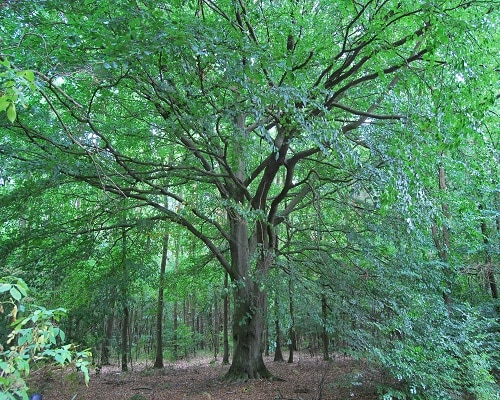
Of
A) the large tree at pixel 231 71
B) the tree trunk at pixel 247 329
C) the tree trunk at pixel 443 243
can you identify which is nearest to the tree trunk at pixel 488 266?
the tree trunk at pixel 443 243

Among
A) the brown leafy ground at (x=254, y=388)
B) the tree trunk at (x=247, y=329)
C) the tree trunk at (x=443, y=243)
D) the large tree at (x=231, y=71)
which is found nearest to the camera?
the large tree at (x=231, y=71)

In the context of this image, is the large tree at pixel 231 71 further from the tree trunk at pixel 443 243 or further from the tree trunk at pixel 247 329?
the tree trunk at pixel 443 243

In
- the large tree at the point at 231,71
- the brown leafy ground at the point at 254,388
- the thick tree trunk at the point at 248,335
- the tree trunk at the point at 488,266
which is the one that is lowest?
the brown leafy ground at the point at 254,388

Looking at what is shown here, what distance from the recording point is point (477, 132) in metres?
4.62

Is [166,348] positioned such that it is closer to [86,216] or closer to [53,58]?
[86,216]

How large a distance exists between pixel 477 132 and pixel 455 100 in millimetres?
532

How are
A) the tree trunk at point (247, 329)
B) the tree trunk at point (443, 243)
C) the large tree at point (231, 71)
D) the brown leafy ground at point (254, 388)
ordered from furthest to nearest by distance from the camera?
the tree trunk at point (247, 329), the tree trunk at point (443, 243), the brown leafy ground at point (254, 388), the large tree at point (231, 71)

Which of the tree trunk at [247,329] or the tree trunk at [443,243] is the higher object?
the tree trunk at [443,243]

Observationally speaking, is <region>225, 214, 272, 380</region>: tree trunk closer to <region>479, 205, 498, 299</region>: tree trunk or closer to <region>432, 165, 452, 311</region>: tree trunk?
<region>432, 165, 452, 311</region>: tree trunk

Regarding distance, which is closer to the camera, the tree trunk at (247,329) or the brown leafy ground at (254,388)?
the brown leafy ground at (254,388)

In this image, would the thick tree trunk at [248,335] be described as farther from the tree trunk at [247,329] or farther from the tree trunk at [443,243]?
the tree trunk at [443,243]

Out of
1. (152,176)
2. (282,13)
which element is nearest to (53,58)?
(282,13)

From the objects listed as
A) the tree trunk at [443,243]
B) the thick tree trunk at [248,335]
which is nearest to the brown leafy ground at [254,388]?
the thick tree trunk at [248,335]

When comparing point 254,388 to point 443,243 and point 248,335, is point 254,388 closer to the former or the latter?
point 248,335
